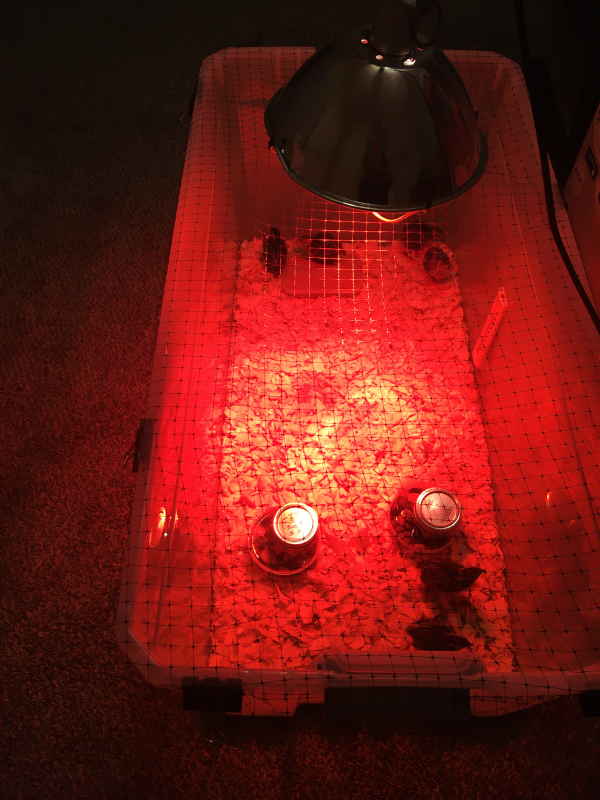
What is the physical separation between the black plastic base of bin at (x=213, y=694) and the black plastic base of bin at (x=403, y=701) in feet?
0.36

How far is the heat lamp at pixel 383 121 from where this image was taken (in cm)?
43

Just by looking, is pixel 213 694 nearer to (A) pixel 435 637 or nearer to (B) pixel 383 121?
(A) pixel 435 637

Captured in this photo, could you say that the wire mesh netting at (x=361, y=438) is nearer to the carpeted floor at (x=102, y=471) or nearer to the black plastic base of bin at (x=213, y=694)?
the black plastic base of bin at (x=213, y=694)

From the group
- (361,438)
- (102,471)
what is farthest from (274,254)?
(102,471)

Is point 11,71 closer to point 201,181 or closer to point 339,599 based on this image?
point 201,181

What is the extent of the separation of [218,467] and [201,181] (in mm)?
542

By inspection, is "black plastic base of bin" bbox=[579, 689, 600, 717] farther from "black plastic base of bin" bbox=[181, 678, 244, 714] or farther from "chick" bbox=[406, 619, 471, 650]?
"black plastic base of bin" bbox=[181, 678, 244, 714]

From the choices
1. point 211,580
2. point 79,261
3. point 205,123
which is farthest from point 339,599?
point 79,261

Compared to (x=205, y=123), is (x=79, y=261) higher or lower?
lower

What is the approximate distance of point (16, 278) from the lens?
4.92 ft

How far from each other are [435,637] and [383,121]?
2.43 feet

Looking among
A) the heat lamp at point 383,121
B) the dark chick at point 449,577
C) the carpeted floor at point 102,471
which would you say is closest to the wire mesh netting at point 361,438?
the dark chick at point 449,577

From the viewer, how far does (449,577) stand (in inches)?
37.8

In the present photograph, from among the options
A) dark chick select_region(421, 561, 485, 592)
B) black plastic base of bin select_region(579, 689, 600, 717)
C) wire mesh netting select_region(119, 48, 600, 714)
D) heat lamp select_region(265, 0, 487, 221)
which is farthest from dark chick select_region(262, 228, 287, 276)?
black plastic base of bin select_region(579, 689, 600, 717)
